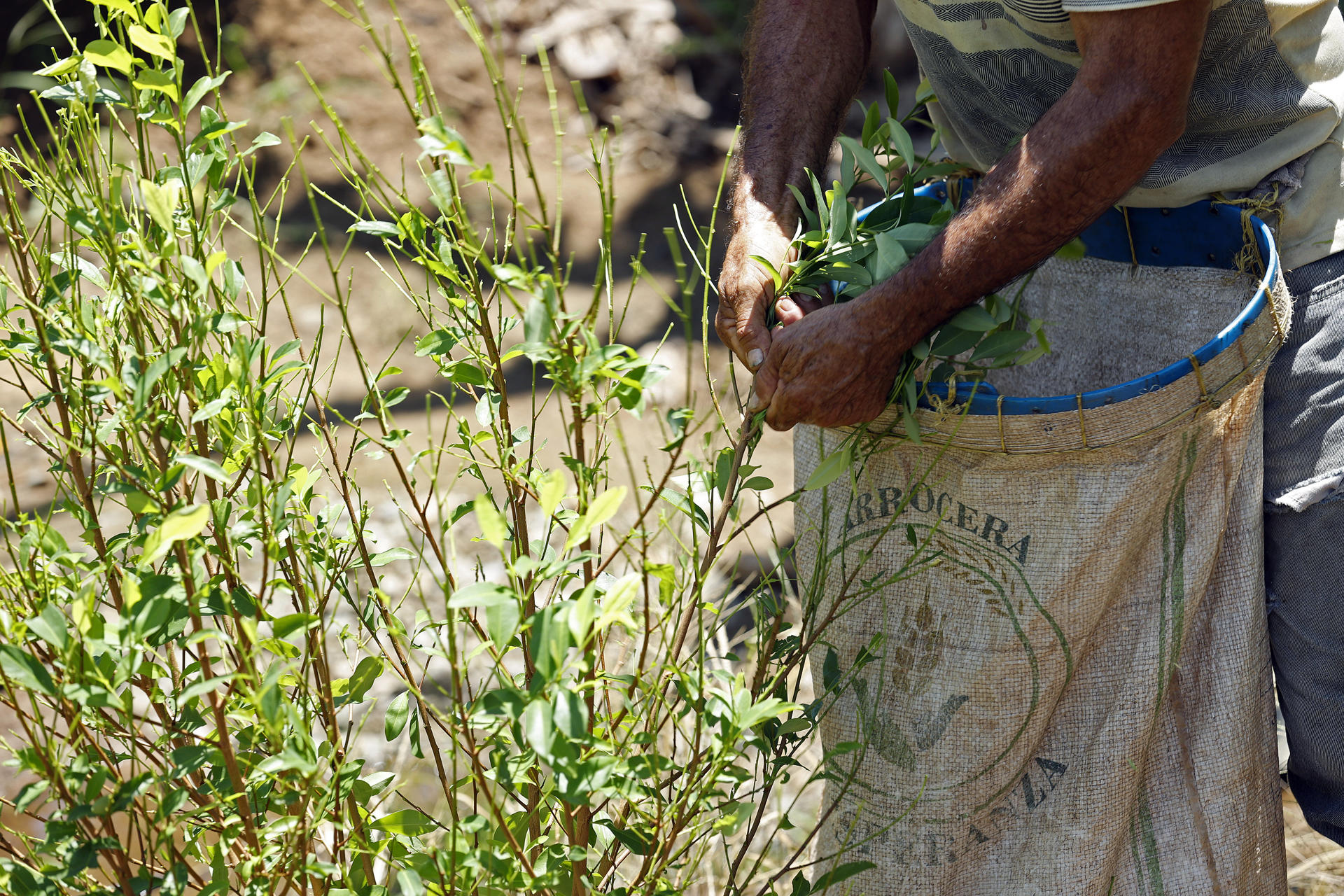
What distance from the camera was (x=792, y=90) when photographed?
1565 millimetres

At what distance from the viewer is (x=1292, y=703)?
4.93 ft

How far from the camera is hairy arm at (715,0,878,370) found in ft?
4.33

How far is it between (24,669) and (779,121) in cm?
116

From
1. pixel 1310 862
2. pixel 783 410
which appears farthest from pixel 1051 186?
pixel 1310 862

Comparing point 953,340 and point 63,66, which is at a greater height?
point 63,66

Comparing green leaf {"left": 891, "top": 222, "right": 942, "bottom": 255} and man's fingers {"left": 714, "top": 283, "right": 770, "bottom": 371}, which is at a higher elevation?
green leaf {"left": 891, "top": 222, "right": 942, "bottom": 255}

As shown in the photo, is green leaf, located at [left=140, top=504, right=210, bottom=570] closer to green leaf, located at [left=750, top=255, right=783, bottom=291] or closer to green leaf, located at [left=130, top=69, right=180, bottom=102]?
green leaf, located at [left=130, top=69, right=180, bottom=102]

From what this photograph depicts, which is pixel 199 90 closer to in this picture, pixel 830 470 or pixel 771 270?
pixel 771 270

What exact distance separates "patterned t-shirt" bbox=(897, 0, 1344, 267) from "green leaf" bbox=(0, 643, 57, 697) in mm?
1269

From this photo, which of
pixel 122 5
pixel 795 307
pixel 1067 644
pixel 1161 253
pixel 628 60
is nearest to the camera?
pixel 122 5

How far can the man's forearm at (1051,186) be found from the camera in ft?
3.67

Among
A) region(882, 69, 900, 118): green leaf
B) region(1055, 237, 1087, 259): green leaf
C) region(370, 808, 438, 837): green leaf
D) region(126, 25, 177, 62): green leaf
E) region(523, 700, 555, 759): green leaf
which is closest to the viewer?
region(523, 700, 555, 759): green leaf

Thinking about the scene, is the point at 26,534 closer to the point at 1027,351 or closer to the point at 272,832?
the point at 272,832

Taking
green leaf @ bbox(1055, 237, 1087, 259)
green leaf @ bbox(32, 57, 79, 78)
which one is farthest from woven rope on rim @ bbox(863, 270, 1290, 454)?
green leaf @ bbox(32, 57, 79, 78)
